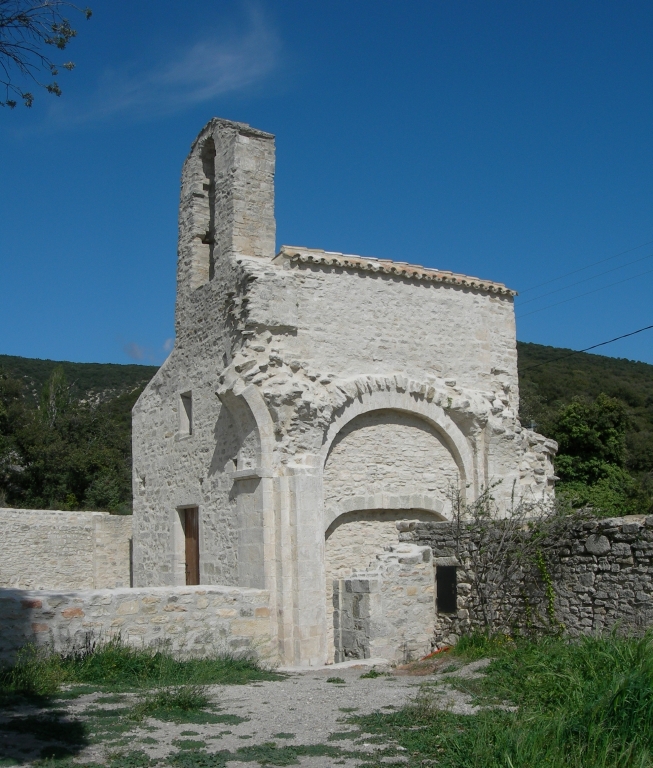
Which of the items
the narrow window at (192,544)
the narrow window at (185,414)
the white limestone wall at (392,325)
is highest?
the white limestone wall at (392,325)

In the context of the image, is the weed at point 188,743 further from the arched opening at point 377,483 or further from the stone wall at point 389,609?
the arched opening at point 377,483

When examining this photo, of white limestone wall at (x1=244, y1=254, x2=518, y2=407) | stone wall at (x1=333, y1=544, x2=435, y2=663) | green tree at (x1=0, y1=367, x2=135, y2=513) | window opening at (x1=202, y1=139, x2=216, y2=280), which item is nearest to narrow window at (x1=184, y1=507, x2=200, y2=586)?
stone wall at (x1=333, y1=544, x2=435, y2=663)

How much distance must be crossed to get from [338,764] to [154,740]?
1.40 m

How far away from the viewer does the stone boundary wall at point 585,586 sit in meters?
8.56

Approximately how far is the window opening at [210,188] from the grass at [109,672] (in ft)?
25.1

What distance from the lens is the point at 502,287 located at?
49.2ft

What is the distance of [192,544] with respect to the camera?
14289 millimetres

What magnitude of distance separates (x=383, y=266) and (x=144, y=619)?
6.85 m

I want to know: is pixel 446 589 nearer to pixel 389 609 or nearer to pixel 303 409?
pixel 389 609

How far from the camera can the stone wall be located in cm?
1091

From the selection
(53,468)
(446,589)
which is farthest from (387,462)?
(53,468)

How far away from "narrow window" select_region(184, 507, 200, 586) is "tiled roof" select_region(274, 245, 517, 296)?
4.60 m

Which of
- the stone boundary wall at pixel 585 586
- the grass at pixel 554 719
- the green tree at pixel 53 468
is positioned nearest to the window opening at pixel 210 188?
the stone boundary wall at pixel 585 586

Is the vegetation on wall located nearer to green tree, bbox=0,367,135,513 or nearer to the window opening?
green tree, bbox=0,367,135,513
